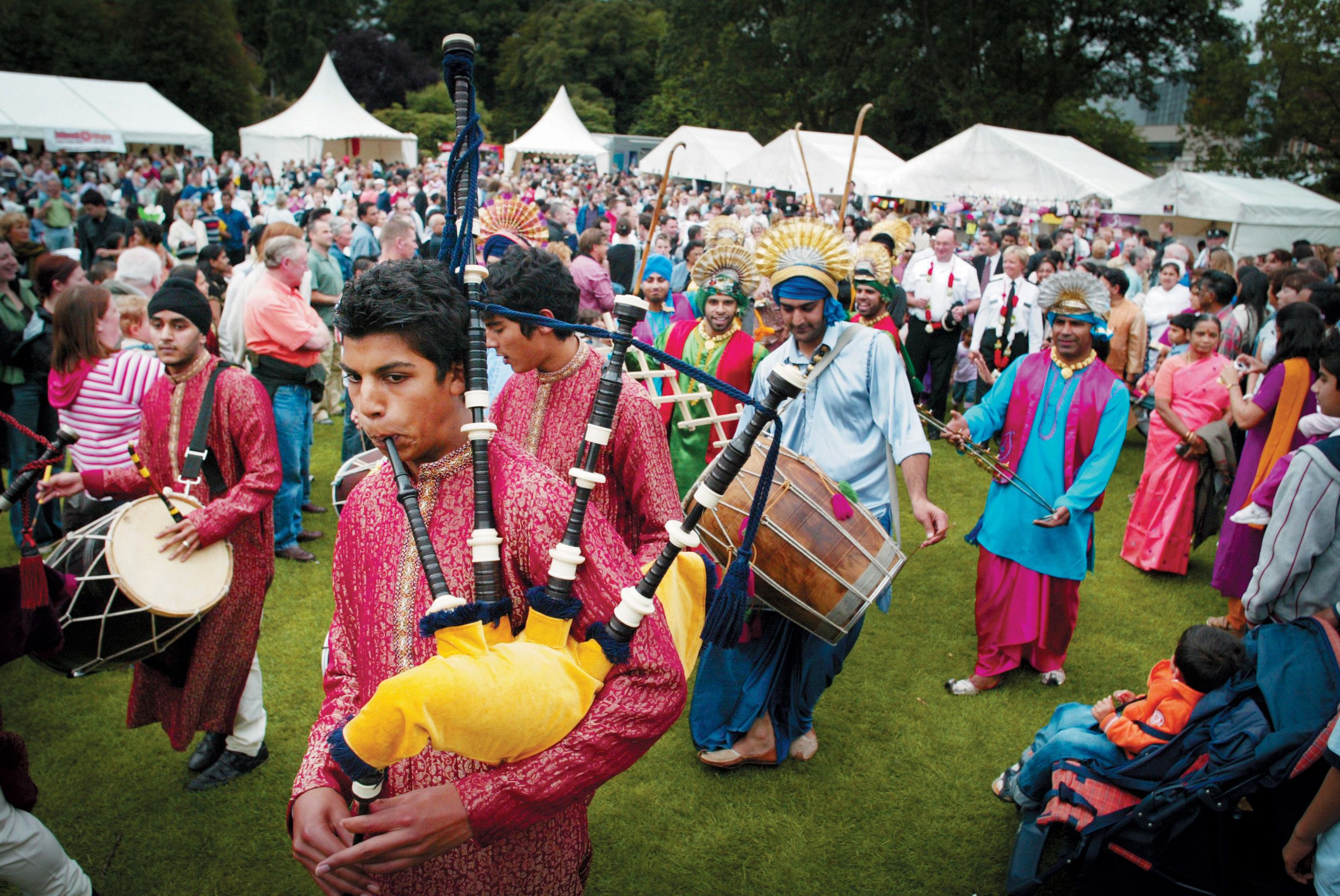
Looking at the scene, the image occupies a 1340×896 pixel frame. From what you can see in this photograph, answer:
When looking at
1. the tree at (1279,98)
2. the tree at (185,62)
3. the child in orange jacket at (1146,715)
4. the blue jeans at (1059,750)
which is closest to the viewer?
the child in orange jacket at (1146,715)

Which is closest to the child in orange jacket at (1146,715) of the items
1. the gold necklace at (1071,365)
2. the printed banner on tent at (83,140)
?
the gold necklace at (1071,365)

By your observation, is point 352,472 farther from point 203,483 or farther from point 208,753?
point 208,753

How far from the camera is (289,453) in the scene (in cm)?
600

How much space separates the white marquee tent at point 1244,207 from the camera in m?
15.7

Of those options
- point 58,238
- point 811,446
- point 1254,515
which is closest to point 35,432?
point 811,446

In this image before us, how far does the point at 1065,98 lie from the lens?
112 ft

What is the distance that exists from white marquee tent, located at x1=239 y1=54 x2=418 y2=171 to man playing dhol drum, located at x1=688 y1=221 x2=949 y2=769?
86.1ft

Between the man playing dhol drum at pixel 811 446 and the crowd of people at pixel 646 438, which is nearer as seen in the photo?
the crowd of people at pixel 646 438

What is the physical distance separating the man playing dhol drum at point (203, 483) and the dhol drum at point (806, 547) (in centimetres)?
177

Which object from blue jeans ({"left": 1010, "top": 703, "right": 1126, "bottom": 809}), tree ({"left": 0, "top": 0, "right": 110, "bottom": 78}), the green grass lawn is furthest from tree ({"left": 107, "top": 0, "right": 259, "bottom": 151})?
blue jeans ({"left": 1010, "top": 703, "right": 1126, "bottom": 809})

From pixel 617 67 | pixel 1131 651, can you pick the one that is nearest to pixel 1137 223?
pixel 1131 651

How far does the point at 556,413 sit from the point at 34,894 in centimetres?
217

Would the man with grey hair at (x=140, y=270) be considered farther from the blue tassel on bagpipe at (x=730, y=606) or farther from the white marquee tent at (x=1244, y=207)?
the white marquee tent at (x=1244, y=207)

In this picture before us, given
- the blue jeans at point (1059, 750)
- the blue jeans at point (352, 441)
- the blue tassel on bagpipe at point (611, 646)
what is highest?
the blue tassel on bagpipe at point (611, 646)
